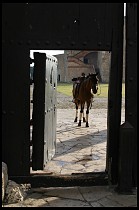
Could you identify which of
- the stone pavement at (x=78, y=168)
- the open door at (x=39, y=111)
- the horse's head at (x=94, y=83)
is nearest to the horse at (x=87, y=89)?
the horse's head at (x=94, y=83)

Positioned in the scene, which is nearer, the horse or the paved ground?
the paved ground

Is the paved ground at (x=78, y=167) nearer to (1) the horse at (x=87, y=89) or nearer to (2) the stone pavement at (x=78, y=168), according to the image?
(2) the stone pavement at (x=78, y=168)

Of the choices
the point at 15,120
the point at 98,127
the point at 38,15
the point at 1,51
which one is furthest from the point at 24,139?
the point at 98,127

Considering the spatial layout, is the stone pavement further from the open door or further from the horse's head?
the horse's head

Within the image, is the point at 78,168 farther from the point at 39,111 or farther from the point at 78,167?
the point at 39,111

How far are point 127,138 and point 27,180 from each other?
5.51 ft

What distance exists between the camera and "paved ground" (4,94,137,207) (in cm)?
442

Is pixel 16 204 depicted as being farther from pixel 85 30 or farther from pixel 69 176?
pixel 85 30

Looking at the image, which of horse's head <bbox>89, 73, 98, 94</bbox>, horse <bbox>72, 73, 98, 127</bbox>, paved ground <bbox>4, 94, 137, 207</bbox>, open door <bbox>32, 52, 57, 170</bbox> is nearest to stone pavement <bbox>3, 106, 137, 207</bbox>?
paved ground <bbox>4, 94, 137, 207</bbox>

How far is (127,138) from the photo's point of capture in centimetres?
473

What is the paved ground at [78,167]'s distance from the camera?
4.42 m

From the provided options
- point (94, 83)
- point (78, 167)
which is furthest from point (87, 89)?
point (78, 167)

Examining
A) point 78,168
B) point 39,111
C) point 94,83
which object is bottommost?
point 78,168

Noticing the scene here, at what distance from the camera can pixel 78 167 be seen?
635cm
